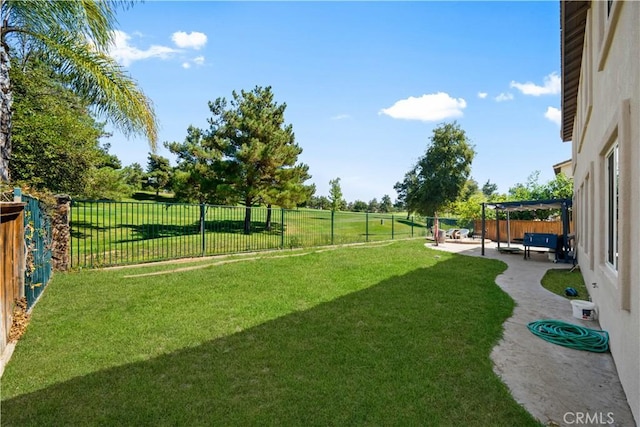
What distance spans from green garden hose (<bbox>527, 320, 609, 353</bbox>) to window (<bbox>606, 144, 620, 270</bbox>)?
3.06 feet

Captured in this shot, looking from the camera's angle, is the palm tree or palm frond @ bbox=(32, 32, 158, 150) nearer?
the palm tree

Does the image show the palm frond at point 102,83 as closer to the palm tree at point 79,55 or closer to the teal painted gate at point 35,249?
the palm tree at point 79,55

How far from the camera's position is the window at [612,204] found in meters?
4.07

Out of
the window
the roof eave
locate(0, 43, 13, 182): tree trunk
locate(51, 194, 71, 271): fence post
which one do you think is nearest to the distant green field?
locate(51, 194, 71, 271): fence post

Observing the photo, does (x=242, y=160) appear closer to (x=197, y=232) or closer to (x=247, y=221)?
(x=247, y=221)

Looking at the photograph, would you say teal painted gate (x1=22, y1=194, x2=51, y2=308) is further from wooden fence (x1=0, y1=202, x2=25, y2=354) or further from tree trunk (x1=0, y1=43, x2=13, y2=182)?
tree trunk (x1=0, y1=43, x2=13, y2=182)

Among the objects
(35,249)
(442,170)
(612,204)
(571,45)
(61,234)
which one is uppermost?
(442,170)

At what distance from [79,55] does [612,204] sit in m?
9.61

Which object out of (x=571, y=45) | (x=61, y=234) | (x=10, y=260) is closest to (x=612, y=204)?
(x=571, y=45)

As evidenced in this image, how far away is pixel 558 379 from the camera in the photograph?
3236 mm

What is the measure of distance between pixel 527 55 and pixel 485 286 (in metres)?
7.91

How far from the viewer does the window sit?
4.07m

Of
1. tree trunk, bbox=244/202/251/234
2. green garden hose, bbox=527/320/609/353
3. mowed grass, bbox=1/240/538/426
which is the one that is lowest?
green garden hose, bbox=527/320/609/353

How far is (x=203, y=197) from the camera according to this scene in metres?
18.9
